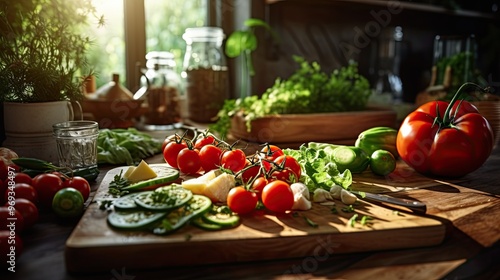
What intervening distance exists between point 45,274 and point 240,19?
189cm

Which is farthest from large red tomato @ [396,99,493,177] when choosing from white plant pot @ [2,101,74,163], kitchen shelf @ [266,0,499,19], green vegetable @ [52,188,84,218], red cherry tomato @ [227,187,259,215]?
kitchen shelf @ [266,0,499,19]

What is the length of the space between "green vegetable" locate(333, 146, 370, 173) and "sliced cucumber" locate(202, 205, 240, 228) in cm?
48

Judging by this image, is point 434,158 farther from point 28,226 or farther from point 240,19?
point 240,19

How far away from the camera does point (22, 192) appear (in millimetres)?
969

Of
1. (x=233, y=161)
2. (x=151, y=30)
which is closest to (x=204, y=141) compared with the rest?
(x=233, y=161)

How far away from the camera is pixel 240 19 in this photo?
7.98 ft

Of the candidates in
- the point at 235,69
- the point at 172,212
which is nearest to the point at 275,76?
the point at 235,69

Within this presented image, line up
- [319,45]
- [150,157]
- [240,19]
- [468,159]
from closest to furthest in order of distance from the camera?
[468,159] → [150,157] → [240,19] → [319,45]

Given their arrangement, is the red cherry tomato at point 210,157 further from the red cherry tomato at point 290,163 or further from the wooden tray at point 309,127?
the wooden tray at point 309,127

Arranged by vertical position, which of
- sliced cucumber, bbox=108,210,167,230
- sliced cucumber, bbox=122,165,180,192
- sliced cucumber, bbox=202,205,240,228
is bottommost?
sliced cucumber, bbox=202,205,240,228

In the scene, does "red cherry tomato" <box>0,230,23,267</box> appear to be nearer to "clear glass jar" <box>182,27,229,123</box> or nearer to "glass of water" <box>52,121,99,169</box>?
"glass of water" <box>52,121,99,169</box>

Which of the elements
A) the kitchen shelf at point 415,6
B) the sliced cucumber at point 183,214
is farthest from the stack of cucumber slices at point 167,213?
the kitchen shelf at point 415,6

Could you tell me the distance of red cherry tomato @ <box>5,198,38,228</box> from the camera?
2.95ft

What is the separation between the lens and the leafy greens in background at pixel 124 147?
1456 mm
